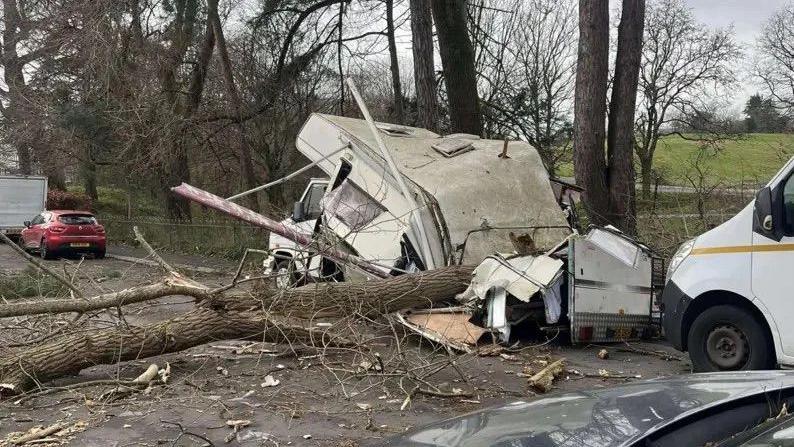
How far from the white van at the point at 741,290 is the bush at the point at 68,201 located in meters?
30.1

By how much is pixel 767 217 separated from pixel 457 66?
896 cm

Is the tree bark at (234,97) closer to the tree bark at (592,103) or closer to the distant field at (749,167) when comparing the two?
the tree bark at (592,103)

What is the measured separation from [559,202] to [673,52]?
2234cm

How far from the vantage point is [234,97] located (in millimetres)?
18422

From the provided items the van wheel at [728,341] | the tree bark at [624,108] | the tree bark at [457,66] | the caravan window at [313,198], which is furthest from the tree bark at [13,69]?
the van wheel at [728,341]

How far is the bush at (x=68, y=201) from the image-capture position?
30922mm

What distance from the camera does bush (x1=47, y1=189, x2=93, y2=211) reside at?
30922 millimetres

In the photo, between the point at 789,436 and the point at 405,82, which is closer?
the point at 789,436

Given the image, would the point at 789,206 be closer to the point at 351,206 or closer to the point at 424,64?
the point at 351,206

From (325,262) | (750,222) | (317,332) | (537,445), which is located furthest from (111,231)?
(537,445)

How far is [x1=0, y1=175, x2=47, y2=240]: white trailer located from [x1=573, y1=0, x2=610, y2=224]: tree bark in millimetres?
21812

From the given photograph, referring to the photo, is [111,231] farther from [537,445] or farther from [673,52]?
[537,445]

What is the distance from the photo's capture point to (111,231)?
2716 centimetres

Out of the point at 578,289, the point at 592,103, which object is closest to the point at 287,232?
the point at 578,289
